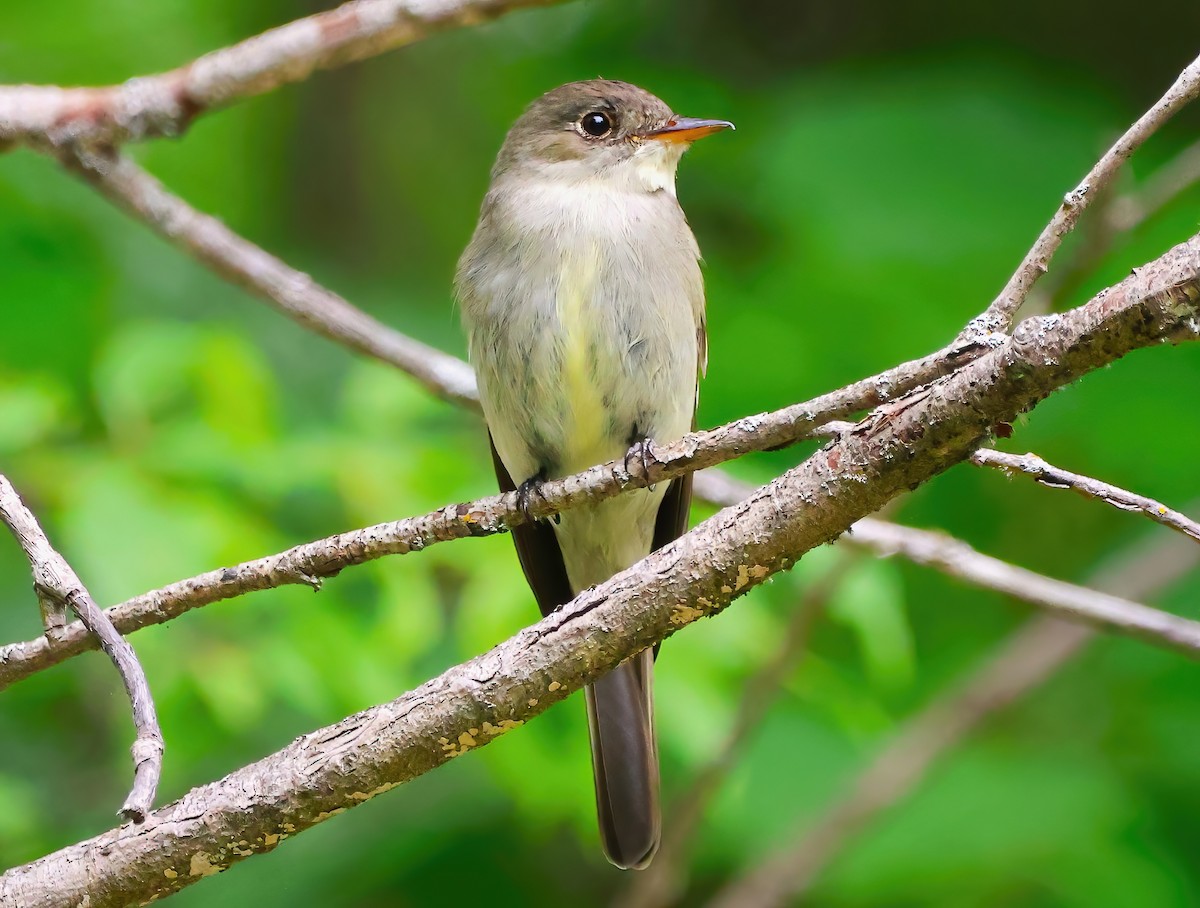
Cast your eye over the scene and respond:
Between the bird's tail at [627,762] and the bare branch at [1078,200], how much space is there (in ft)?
6.00

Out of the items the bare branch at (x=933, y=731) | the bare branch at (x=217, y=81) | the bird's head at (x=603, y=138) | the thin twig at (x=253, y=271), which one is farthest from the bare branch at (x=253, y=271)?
the bare branch at (x=933, y=731)

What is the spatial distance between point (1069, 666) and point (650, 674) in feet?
7.75

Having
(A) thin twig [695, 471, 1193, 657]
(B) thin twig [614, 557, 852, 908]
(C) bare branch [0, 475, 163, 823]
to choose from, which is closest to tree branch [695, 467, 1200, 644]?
(A) thin twig [695, 471, 1193, 657]

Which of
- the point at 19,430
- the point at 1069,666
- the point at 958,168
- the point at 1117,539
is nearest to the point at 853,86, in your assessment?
the point at 958,168

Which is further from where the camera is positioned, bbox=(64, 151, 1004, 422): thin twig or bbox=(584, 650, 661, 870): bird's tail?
bbox=(64, 151, 1004, 422): thin twig

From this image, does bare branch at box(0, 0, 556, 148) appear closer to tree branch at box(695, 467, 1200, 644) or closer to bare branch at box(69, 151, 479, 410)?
bare branch at box(69, 151, 479, 410)

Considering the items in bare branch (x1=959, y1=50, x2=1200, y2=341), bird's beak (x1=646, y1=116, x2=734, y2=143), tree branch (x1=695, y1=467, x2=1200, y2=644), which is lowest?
bare branch (x1=959, y1=50, x2=1200, y2=341)

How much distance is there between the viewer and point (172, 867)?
224 centimetres

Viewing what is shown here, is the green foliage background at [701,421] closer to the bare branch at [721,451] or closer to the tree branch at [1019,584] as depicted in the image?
the tree branch at [1019,584]

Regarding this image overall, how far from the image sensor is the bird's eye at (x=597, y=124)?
14.1ft

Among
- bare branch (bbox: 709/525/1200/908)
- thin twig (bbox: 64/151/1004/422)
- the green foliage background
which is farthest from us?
bare branch (bbox: 709/525/1200/908)

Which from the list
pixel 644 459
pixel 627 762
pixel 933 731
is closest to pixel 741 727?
pixel 627 762

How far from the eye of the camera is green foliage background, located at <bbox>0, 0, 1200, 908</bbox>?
3.88 metres

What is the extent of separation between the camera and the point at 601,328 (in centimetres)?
378
